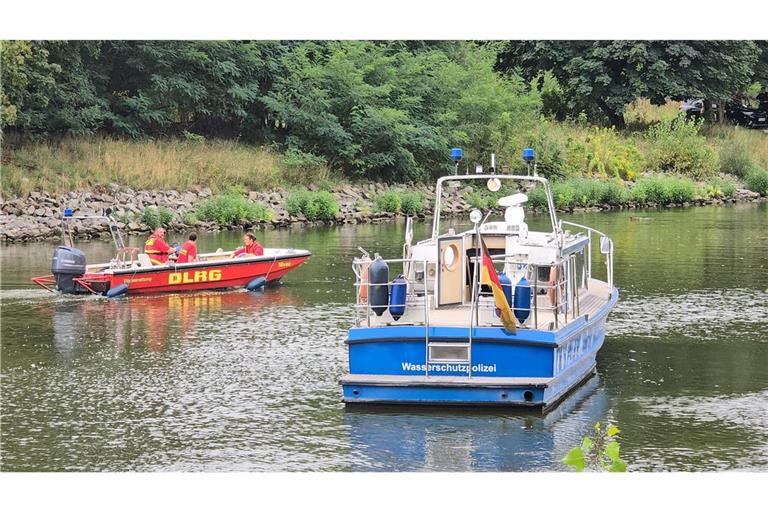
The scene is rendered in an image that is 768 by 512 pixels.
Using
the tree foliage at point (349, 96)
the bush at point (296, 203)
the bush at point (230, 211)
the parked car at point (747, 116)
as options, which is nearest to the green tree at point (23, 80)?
the tree foliage at point (349, 96)

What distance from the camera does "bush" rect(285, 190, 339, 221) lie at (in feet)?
191

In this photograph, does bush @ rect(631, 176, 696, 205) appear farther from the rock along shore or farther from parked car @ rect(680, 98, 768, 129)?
parked car @ rect(680, 98, 768, 129)

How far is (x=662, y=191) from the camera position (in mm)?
69125

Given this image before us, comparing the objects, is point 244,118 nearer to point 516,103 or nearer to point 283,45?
point 283,45

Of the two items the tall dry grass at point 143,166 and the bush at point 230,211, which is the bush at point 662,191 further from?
the bush at point 230,211

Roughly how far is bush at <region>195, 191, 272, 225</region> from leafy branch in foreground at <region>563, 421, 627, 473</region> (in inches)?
1471

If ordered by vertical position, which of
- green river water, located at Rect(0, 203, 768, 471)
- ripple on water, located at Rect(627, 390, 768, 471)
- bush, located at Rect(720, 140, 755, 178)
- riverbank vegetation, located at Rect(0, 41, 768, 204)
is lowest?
ripple on water, located at Rect(627, 390, 768, 471)

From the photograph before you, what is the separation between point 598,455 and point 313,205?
42632 millimetres

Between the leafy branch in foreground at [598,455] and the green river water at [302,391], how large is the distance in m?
0.39

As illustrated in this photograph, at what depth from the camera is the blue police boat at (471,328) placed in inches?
749

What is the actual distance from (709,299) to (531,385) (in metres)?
14.0

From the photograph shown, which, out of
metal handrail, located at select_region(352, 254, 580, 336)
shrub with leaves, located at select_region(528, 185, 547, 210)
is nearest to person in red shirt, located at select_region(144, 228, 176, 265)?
metal handrail, located at select_region(352, 254, 580, 336)

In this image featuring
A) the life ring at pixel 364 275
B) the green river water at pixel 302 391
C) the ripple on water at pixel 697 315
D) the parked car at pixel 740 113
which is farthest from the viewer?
the parked car at pixel 740 113

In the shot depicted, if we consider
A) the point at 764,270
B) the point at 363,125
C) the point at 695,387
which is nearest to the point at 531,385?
the point at 695,387
